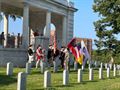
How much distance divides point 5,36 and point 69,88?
21627mm

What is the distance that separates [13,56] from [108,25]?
11.8 metres

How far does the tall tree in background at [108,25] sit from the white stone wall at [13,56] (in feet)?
31.7

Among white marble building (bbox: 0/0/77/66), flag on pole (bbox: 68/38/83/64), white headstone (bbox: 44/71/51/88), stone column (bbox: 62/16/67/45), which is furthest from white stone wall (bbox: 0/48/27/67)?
white headstone (bbox: 44/71/51/88)

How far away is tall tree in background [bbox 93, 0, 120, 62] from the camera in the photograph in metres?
46.2

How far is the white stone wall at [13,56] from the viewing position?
3922 cm

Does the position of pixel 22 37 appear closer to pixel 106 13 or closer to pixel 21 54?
pixel 21 54

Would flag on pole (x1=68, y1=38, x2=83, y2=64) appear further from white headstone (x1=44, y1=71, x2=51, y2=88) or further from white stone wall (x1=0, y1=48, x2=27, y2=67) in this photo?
white headstone (x1=44, y1=71, x2=51, y2=88)

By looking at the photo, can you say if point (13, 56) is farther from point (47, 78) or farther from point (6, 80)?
point (47, 78)

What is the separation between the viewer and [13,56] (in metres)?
40.7

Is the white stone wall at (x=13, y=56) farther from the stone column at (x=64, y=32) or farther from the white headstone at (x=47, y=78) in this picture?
the white headstone at (x=47, y=78)

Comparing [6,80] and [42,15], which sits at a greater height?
[42,15]

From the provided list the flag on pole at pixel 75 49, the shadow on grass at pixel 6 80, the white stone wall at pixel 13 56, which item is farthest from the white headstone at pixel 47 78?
the white stone wall at pixel 13 56

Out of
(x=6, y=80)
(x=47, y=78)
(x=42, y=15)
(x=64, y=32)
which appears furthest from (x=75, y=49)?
(x=64, y=32)

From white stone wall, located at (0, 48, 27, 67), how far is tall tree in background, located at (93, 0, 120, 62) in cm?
966
